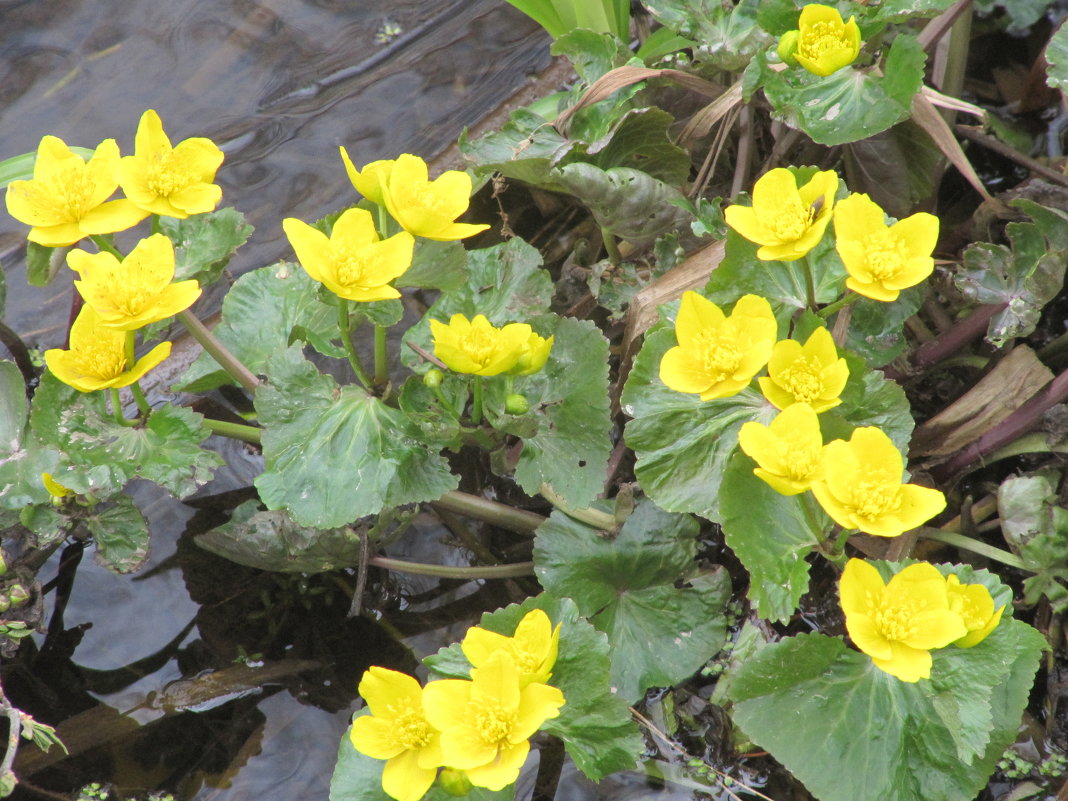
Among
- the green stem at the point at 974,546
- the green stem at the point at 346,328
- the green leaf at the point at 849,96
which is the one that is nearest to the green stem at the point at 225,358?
the green stem at the point at 346,328

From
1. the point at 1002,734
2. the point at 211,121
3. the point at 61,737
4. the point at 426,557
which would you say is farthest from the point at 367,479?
the point at 211,121

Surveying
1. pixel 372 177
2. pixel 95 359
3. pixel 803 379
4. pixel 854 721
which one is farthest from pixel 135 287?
pixel 854 721

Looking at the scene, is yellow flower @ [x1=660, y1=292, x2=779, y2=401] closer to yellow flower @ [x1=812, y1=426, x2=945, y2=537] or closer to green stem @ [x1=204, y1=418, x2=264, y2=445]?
yellow flower @ [x1=812, y1=426, x2=945, y2=537]

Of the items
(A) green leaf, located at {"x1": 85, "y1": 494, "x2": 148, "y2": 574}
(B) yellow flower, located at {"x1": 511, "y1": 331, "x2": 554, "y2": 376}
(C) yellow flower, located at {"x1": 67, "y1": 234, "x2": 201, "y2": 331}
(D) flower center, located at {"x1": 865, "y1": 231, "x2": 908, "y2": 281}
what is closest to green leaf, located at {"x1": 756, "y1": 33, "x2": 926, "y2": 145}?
(D) flower center, located at {"x1": 865, "y1": 231, "x2": 908, "y2": 281}

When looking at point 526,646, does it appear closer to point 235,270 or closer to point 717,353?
point 717,353

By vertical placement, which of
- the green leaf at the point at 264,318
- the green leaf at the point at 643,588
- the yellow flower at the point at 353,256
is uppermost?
the yellow flower at the point at 353,256

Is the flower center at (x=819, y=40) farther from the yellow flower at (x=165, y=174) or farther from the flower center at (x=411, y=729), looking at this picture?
the flower center at (x=411, y=729)
